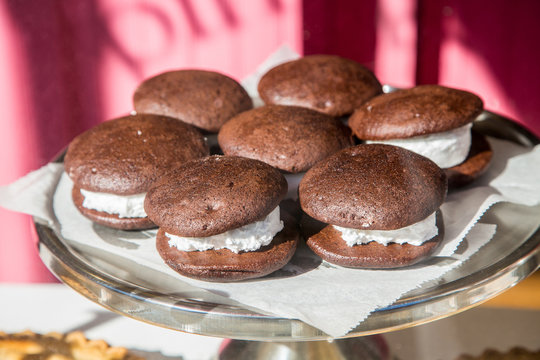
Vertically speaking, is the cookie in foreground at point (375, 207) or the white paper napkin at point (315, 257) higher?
the cookie in foreground at point (375, 207)

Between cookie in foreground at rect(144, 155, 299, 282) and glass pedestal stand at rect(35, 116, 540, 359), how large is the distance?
74 mm

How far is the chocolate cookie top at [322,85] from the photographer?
1.67 m

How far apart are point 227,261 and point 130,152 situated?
0.39 metres

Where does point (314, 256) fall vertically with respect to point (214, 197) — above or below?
below

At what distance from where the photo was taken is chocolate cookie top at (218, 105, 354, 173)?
1393 mm

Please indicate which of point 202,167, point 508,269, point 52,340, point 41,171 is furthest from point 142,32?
point 508,269

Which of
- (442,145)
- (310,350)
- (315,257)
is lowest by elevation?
(310,350)

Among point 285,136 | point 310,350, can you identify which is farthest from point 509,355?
point 285,136

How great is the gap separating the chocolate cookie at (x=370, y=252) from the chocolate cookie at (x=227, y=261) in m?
0.06

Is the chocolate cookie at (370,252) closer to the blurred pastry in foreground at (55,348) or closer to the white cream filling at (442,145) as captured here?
the white cream filling at (442,145)

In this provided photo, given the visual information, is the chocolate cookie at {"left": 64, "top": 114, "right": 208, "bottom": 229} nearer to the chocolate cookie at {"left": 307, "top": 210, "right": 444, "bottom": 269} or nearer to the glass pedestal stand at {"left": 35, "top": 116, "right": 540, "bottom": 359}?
the glass pedestal stand at {"left": 35, "top": 116, "right": 540, "bottom": 359}

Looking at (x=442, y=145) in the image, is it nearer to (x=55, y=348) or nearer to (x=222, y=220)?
(x=222, y=220)

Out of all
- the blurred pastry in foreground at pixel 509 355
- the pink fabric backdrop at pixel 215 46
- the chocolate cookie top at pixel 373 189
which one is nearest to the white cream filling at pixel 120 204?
the chocolate cookie top at pixel 373 189

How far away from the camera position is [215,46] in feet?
8.86
